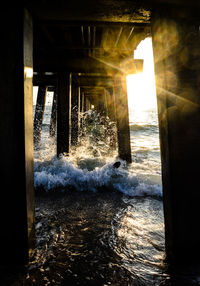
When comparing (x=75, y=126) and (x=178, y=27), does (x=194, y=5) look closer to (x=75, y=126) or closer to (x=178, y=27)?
(x=178, y=27)

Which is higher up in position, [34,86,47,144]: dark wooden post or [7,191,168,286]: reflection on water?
[34,86,47,144]: dark wooden post

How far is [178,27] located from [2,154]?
196 centimetres

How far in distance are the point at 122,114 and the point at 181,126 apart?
347cm

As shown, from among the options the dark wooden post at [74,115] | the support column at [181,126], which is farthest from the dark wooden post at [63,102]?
the support column at [181,126]

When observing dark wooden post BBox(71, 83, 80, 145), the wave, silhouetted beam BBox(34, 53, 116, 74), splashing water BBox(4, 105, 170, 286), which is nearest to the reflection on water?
splashing water BBox(4, 105, 170, 286)

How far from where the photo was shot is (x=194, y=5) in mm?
1412

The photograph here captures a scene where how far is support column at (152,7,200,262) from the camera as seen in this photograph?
144 centimetres

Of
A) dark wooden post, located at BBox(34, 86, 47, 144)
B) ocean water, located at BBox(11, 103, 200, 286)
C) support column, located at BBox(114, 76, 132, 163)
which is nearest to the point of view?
ocean water, located at BBox(11, 103, 200, 286)

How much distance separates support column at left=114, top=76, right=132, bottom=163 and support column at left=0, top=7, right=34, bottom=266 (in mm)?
3596

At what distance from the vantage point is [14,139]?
144cm

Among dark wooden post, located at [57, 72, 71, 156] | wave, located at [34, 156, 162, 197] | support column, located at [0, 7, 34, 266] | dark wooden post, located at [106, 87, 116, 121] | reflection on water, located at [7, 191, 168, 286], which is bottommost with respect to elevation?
reflection on water, located at [7, 191, 168, 286]

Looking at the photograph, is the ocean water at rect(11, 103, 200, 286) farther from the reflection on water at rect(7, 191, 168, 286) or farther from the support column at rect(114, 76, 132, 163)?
the support column at rect(114, 76, 132, 163)

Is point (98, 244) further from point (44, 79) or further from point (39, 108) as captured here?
point (39, 108)

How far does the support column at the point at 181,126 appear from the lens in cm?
144
